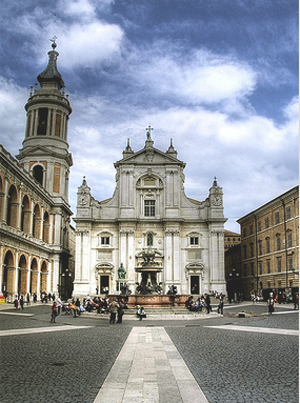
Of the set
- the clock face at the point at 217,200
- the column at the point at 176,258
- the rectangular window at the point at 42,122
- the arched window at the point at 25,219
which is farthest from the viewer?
the rectangular window at the point at 42,122

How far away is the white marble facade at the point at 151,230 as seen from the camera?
59.9 m

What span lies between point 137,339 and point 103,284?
43.5 meters

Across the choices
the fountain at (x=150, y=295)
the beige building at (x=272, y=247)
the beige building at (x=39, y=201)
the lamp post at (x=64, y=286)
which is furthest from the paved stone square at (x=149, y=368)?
the lamp post at (x=64, y=286)

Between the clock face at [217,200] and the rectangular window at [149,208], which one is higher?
the clock face at [217,200]

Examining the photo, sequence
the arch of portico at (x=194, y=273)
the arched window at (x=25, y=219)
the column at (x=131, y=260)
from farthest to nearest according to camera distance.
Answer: the arch of portico at (x=194, y=273), the column at (x=131, y=260), the arched window at (x=25, y=219)

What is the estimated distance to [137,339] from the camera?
17641mm

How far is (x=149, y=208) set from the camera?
2473 inches

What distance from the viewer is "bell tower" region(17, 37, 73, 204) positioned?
65.1 m

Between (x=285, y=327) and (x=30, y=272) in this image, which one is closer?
(x=285, y=327)

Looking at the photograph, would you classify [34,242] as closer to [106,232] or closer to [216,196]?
[106,232]

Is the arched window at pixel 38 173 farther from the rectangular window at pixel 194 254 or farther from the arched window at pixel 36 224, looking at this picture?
the rectangular window at pixel 194 254

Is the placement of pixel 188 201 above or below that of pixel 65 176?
below

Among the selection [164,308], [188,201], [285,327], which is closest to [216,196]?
[188,201]

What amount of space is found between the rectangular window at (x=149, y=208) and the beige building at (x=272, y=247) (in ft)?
49.7
